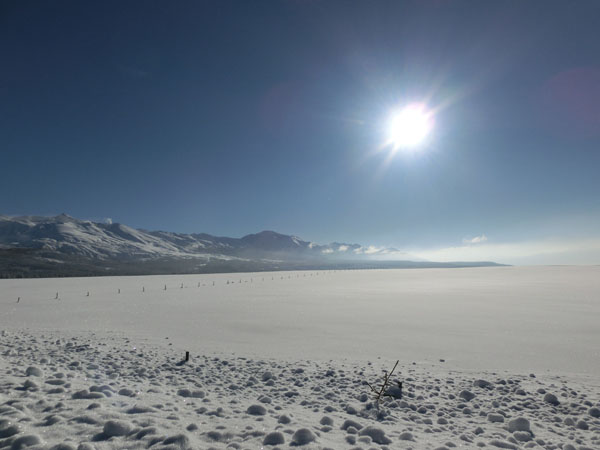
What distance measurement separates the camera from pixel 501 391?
8.62 meters

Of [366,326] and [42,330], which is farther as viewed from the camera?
[366,326]

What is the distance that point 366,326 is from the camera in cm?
1802

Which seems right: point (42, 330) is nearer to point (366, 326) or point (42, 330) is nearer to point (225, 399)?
point (225, 399)

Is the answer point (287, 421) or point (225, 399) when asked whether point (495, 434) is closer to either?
point (287, 421)

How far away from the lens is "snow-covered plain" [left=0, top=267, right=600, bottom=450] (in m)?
5.66

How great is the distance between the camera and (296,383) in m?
9.04

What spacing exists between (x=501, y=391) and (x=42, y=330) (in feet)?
68.5

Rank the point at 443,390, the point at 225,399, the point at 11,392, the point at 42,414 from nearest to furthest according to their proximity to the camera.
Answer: the point at 42,414
the point at 11,392
the point at 225,399
the point at 443,390

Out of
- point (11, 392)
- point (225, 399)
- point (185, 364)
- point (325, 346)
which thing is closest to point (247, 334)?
point (325, 346)

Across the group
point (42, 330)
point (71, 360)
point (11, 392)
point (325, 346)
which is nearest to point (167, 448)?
point (11, 392)

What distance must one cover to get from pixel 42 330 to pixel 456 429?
64.6 ft

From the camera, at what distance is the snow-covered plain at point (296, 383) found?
Result: 5656mm

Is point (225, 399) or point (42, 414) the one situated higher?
point (42, 414)

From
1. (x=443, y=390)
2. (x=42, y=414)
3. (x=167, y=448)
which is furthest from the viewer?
(x=443, y=390)
